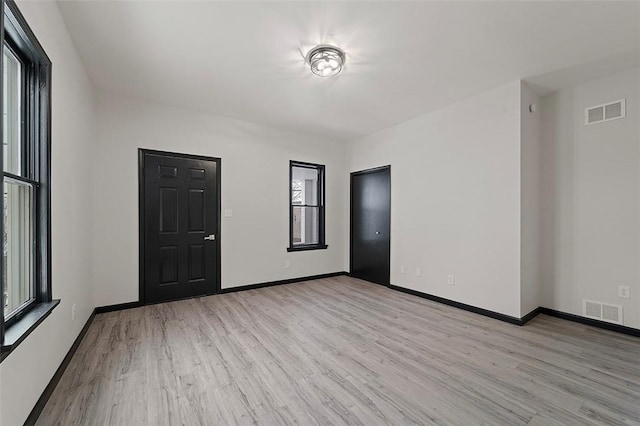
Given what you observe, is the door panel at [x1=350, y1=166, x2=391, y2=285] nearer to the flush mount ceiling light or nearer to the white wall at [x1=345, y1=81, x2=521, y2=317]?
the white wall at [x1=345, y1=81, x2=521, y2=317]

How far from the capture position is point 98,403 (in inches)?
70.1

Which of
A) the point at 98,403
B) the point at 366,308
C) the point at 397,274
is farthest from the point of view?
the point at 397,274

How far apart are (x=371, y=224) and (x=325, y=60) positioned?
3.14 m

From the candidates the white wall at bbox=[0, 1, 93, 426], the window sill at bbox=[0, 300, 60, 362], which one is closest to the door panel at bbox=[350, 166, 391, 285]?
the white wall at bbox=[0, 1, 93, 426]

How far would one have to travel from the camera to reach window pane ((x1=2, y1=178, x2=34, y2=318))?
1589mm

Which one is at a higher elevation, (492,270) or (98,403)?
(492,270)

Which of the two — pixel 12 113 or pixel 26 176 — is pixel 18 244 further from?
pixel 12 113

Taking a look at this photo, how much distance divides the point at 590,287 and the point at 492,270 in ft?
3.22

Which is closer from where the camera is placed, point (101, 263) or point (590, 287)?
point (590, 287)

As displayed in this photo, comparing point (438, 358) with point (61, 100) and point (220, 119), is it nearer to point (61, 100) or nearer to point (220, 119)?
point (61, 100)

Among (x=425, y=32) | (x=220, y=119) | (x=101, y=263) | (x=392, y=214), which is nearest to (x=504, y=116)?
(x=425, y=32)

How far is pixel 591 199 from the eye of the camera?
304cm

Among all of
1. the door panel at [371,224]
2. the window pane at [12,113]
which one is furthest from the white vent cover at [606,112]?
the window pane at [12,113]

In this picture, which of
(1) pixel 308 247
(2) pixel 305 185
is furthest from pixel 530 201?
(2) pixel 305 185
